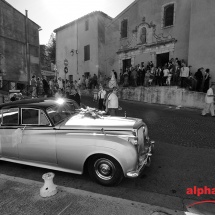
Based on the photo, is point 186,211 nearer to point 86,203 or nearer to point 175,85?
point 86,203

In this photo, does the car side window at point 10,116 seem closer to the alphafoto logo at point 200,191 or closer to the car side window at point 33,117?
the car side window at point 33,117

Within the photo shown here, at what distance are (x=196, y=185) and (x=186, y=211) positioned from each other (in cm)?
90

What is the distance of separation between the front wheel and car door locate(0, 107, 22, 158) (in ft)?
5.80

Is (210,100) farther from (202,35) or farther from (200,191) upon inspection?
(200,191)

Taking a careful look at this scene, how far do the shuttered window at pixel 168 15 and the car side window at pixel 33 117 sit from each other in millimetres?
15361

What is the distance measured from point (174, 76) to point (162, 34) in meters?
5.34

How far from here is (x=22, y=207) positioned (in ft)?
8.76

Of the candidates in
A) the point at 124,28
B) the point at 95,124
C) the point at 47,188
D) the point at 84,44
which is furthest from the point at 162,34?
the point at 47,188

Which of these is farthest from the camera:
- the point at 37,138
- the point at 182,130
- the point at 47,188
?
the point at 182,130

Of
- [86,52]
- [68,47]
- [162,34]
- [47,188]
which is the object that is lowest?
[47,188]

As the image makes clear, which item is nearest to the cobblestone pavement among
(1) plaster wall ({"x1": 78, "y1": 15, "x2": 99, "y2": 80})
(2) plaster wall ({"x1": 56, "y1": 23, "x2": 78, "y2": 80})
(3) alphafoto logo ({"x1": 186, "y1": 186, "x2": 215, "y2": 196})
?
(3) alphafoto logo ({"x1": 186, "y1": 186, "x2": 215, "y2": 196})

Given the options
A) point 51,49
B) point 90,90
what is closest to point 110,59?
point 90,90

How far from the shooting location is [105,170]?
332 centimetres

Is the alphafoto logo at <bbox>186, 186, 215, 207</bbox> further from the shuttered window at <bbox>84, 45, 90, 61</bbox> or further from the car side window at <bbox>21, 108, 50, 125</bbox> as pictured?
the shuttered window at <bbox>84, 45, 90, 61</bbox>
